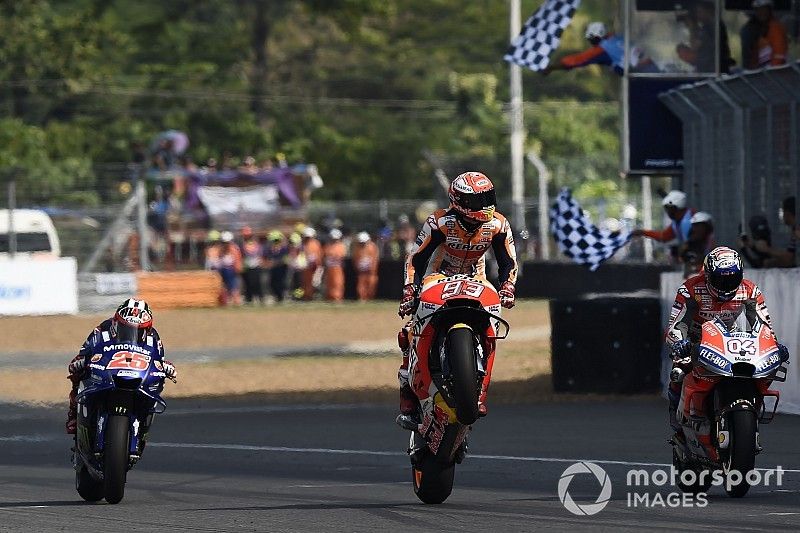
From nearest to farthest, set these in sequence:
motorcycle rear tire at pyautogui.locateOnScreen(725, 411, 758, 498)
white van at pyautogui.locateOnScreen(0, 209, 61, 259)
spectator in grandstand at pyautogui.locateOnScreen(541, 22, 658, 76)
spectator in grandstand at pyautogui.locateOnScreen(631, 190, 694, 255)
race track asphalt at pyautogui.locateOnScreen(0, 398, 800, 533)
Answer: race track asphalt at pyautogui.locateOnScreen(0, 398, 800, 533) < motorcycle rear tire at pyautogui.locateOnScreen(725, 411, 758, 498) < spectator in grandstand at pyautogui.locateOnScreen(631, 190, 694, 255) < spectator in grandstand at pyautogui.locateOnScreen(541, 22, 658, 76) < white van at pyautogui.locateOnScreen(0, 209, 61, 259)

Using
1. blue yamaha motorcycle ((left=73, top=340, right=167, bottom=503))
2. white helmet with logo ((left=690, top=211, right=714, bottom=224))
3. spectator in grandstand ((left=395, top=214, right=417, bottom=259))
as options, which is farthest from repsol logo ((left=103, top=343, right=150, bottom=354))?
spectator in grandstand ((left=395, top=214, right=417, bottom=259))

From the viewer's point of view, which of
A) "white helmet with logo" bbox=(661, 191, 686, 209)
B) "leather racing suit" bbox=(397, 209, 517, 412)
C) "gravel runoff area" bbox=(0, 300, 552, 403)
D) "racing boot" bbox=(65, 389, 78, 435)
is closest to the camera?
"leather racing suit" bbox=(397, 209, 517, 412)

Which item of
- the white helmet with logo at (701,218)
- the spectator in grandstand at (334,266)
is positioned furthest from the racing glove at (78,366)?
the spectator in grandstand at (334,266)

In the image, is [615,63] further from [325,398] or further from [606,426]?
[606,426]

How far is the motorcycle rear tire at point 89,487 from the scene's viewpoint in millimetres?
9734

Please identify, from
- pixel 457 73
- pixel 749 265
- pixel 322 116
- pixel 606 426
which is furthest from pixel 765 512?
pixel 457 73

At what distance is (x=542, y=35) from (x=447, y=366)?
42.9 feet

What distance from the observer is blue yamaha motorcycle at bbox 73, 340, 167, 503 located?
9.52 meters

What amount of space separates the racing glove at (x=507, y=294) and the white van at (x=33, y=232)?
26.6 meters

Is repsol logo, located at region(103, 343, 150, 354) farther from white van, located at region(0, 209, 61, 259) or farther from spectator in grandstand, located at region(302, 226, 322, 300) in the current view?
spectator in grandstand, located at region(302, 226, 322, 300)

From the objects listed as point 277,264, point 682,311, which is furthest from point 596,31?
point 277,264

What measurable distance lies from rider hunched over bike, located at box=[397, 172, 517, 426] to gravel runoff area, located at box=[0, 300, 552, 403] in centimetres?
700

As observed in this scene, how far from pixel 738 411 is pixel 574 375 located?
7162 mm

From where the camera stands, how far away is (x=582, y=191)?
48.2m
